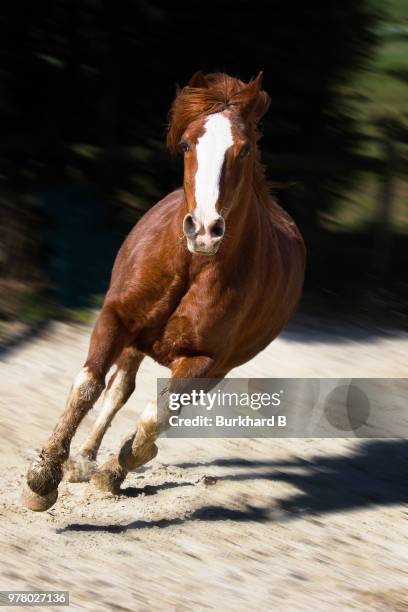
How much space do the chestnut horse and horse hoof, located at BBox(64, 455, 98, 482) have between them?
0.72 feet

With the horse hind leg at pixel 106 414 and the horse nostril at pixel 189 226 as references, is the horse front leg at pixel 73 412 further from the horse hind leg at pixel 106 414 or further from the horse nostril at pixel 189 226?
the horse nostril at pixel 189 226

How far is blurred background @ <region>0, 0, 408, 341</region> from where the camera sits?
35.4 feet

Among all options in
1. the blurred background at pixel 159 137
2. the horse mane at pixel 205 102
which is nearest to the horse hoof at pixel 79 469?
the horse mane at pixel 205 102

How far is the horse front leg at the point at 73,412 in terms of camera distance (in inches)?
220

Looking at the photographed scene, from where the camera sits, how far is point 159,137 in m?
11.7

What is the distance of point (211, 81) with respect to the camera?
5680 mm

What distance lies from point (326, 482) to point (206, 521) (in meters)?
1.35

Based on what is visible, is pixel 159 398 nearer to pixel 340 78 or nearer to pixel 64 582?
pixel 64 582

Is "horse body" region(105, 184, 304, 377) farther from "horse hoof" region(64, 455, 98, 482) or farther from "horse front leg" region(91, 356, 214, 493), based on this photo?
"horse hoof" region(64, 455, 98, 482)

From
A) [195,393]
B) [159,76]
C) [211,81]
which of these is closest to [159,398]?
[195,393]

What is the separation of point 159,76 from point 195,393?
22.2 feet

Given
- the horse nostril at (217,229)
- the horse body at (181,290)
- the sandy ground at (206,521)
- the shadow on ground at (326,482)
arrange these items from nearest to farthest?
the horse nostril at (217,229) → the sandy ground at (206,521) → the horse body at (181,290) → the shadow on ground at (326,482)

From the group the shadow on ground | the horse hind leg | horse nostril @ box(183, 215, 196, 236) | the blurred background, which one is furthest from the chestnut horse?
the blurred background

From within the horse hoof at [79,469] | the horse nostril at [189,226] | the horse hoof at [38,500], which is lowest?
the horse hoof at [79,469]
